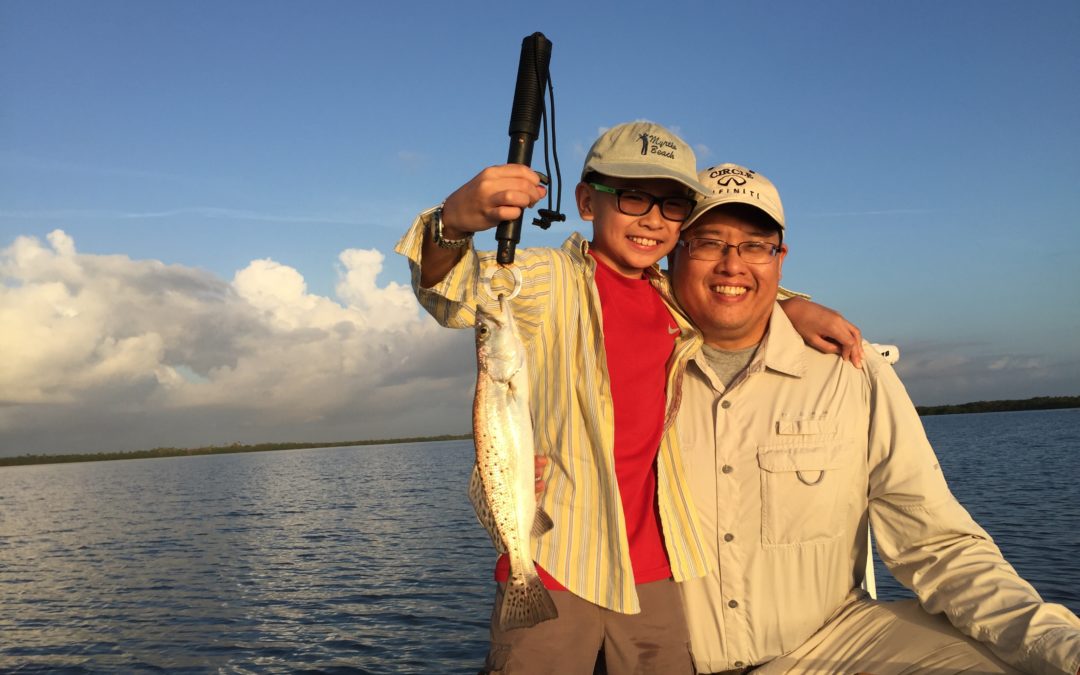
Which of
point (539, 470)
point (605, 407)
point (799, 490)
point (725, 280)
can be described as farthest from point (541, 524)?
point (725, 280)

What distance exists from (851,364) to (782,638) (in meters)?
1.63

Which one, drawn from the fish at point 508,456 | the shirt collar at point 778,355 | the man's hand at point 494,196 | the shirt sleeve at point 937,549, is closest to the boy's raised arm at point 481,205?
the man's hand at point 494,196

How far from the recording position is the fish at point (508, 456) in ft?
9.35

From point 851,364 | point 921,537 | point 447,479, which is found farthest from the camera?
point 447,479

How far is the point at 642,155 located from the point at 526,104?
899 mm

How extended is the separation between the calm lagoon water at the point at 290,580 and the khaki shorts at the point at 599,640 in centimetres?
916

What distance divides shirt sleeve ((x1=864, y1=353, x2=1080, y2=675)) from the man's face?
80cm

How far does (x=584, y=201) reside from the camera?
3.88 meters

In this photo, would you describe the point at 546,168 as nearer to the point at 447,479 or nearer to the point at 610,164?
the point at 610,164

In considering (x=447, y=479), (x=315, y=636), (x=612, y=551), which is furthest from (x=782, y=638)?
(x=447, y=479)

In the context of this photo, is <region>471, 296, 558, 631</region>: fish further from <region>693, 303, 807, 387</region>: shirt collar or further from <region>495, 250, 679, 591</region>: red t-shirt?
<region>693, 303, 807, 387</region>: shirt collar

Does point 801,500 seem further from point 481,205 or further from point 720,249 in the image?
point 481,205

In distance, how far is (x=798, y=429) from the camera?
4.32 meters

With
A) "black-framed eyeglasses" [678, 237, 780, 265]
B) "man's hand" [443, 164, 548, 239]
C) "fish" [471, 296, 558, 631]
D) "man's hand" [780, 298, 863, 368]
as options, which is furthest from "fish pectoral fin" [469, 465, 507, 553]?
"man's hand" [780, 298, 863, 368]
